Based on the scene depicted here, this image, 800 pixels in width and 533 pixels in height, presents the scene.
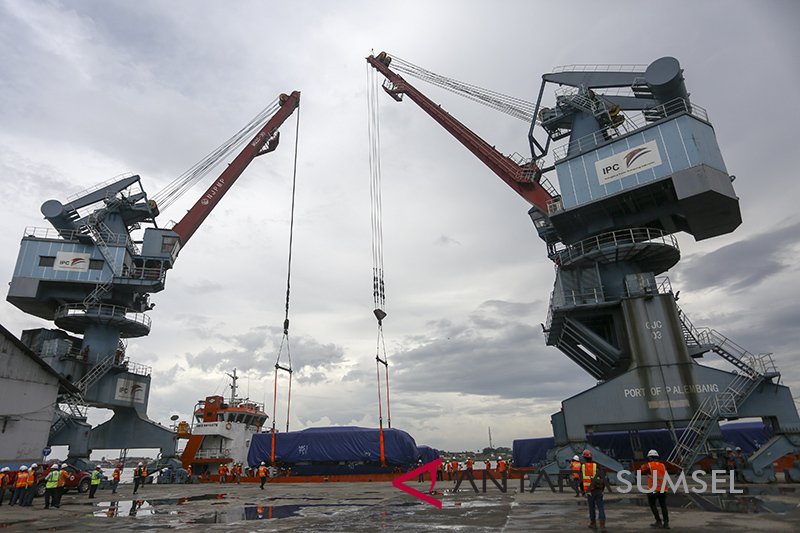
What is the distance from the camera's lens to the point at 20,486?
1805 cm

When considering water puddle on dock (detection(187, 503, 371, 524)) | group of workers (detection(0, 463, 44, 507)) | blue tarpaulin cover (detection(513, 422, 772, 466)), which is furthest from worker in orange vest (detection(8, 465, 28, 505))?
blue tarpaulin cover (detection(513, 422, 772, 466))

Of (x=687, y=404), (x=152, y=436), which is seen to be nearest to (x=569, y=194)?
(x=687, y=404)

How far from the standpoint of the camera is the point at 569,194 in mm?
26562

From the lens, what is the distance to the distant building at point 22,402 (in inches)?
832

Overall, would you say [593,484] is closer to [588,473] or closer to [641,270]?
[588,473]

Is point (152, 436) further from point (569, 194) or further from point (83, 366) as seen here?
point (569, 194)

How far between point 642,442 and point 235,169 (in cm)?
4020

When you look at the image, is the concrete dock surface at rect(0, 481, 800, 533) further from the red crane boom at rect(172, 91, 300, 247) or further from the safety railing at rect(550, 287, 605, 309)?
the red crane boom at rect(172, 91, 300, 247)

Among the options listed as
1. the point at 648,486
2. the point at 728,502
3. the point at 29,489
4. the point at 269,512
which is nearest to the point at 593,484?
the point at 648,486

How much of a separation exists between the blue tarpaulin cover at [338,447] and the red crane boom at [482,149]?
19574mm

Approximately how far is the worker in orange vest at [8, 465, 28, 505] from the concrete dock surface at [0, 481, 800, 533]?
2.11ft

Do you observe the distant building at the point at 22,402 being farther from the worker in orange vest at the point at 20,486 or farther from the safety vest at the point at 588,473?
the safety vest at the point at 588,473

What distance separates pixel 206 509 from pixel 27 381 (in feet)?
42.7

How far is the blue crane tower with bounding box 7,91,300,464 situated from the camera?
34000 mm
